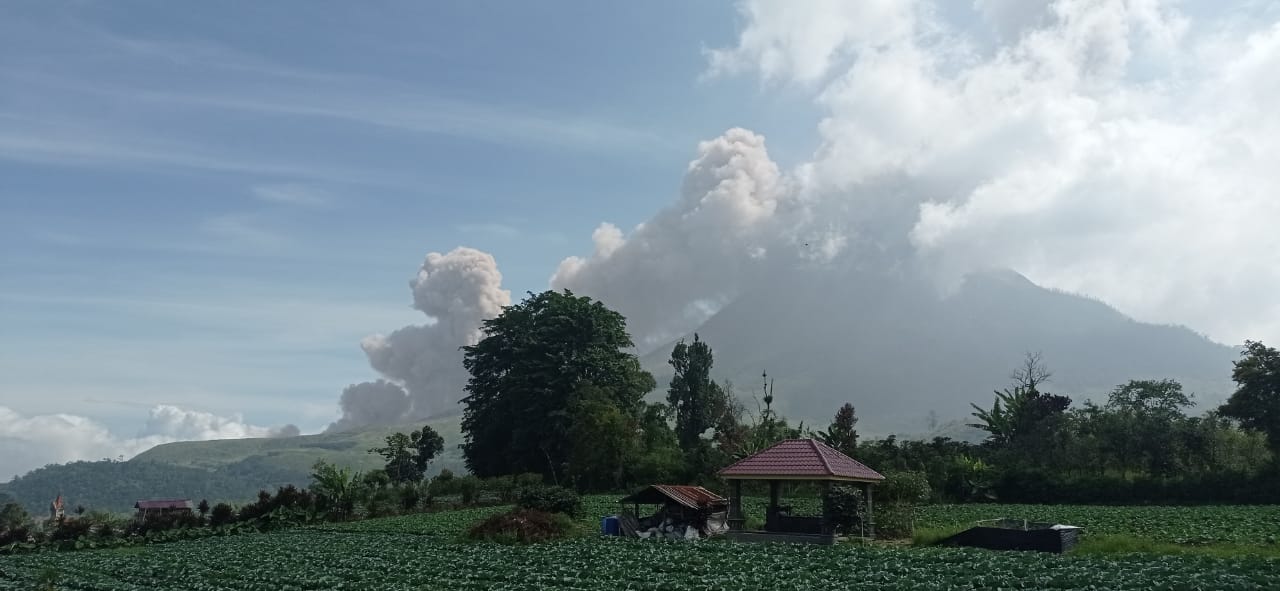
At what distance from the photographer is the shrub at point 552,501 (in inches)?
1500

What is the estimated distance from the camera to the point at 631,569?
22.5 m

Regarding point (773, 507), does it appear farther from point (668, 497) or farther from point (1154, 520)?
point (1154, 520)

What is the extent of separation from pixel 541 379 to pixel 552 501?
2772cm

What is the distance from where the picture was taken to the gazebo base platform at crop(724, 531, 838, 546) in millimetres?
29156

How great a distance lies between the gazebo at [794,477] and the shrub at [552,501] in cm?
860

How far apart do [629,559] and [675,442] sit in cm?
4353

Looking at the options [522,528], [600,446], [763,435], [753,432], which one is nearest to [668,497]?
[522,528]

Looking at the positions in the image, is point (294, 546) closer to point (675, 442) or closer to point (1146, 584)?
point (1146, 584)

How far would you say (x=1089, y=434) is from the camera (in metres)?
58.1

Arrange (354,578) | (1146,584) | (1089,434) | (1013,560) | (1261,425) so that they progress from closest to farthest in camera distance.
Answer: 1. (1146,584)
2. (1013,560)
3. (354,578)
4. (1261,425)
5. (1089,434)

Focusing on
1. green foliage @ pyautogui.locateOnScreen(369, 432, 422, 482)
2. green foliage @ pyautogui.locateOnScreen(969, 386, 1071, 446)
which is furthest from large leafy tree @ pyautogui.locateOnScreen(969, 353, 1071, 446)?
green foliage @ pyautogui.locateOnScreen(369, 432, 422, 482)

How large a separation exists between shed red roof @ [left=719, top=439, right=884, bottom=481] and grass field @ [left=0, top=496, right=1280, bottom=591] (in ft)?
11.3

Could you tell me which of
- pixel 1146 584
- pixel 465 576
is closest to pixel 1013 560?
pixel 1146 584

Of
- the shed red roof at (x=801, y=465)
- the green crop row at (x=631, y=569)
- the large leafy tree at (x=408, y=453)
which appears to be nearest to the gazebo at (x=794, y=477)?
the shed red roof at (x=801, y=465)
